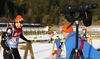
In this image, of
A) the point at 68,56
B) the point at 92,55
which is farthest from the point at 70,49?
the point at 92,55

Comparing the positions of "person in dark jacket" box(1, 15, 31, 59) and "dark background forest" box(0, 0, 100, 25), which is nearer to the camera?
"person in dark jacket" box(1, 15, 31, 59)

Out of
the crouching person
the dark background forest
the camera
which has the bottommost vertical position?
the crouching person

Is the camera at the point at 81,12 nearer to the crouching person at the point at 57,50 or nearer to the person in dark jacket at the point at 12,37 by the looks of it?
the crouching person at the point at 57,50

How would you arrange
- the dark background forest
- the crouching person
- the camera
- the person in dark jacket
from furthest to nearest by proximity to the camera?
the dark background forest, the person in dark jacket, the crouching person, the camera

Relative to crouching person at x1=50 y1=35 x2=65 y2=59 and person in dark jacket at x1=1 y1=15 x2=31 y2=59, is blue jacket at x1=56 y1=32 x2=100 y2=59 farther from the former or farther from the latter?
person in dark jacket at x1=1 y1=15 x2=31 y2=59

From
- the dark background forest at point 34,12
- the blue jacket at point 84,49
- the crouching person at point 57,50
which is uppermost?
the dark background forest at point 34,12

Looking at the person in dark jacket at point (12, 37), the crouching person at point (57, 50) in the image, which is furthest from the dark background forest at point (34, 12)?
the person in dark jacket at point (12, 37)

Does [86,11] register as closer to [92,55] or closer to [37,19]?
[92,55]

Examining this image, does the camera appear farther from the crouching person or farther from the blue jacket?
the crouching person

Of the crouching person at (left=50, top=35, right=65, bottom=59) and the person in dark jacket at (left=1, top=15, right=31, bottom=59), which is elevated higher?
the person in dark jacket at (left=1, top=15, right=31, bottom=59)

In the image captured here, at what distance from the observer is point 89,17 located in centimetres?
199

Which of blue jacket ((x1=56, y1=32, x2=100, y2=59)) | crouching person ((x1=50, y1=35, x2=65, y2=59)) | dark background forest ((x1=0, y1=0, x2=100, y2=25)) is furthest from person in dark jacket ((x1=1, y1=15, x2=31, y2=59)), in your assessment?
dark background forest ((x1=0, y1=0, x2=100, y2=25))

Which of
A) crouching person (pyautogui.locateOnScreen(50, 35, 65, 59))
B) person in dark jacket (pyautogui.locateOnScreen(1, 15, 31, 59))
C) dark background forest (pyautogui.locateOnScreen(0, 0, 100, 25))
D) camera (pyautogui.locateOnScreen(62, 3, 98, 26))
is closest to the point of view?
camera (pyautogui.locateOnScreen(62, 3, 98, 26))

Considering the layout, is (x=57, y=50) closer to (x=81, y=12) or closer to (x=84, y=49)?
(x=84, y=49)
